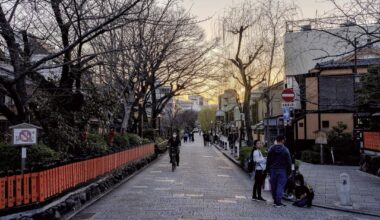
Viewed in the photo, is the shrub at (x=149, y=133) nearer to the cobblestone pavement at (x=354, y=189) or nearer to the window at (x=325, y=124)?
the window at (x=325, y=124)

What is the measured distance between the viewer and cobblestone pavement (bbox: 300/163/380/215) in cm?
1241

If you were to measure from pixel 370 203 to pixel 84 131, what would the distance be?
10319 mm

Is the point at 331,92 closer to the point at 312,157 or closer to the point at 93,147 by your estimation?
the point at 312,157

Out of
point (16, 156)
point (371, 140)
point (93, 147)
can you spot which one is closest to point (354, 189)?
point (371, 140)

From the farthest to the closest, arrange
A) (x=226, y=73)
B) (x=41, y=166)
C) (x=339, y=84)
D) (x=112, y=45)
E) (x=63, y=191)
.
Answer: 1. (x=226, y=73)
2. (x=339, y=84)
3. (x=112, y=45)
4. (x=63, y=191)
5. (x=41, y=166)

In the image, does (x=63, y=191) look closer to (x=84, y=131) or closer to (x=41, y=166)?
(x=41, y=166)

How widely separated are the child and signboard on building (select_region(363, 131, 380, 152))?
10.1 metres

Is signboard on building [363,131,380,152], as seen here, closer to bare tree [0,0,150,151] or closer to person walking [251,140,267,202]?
person walking [251,140,267,202]

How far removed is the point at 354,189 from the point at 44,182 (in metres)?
10.4

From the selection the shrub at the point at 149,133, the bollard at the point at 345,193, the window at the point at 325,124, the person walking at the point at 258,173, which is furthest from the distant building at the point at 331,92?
the bollard at the point at 345,193

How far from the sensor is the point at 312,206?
12.2 m

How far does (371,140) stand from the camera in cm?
2225

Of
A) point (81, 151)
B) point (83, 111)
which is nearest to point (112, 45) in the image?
point (83, 111)

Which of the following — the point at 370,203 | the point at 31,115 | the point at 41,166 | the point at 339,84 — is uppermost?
the point at 339,84
